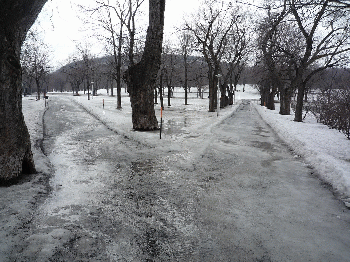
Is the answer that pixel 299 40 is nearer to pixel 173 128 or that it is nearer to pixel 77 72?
pixel 173 128

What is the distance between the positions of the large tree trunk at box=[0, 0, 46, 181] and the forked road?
95cm

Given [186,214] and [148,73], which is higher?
[148,73]

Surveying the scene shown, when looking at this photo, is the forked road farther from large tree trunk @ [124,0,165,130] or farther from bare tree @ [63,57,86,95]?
bare tree @ [63,57,86,95]

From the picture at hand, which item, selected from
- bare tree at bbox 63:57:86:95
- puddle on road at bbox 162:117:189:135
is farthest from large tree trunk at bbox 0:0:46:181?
bare tree at bbox 63:57:86:95

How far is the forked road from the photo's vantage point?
2971 mm

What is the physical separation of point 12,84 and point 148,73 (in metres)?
6.80

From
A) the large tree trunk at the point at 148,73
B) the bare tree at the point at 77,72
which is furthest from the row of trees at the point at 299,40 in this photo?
the bare tree at the point at 77,72

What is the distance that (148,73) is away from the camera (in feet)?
35.9

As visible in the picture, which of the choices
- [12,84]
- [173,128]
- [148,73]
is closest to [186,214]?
[12,84]

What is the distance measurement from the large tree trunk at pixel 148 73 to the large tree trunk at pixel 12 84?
6.08 m

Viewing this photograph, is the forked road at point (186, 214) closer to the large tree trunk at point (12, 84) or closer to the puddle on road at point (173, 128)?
the large tree trunk at point (12, 84)

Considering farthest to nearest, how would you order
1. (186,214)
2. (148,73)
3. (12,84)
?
(148,73) → (12,84) → (186,214)

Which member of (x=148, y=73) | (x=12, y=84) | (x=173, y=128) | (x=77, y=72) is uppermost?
(x=77, y=72)

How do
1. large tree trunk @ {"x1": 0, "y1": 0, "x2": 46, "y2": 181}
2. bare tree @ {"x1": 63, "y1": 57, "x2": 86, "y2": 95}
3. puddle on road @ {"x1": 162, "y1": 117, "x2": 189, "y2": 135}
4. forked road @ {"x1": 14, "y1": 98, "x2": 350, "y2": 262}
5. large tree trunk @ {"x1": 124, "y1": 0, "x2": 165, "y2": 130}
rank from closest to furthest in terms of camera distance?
forked road @ {"x1": 14, "y1": 98, "x2": 350, "y2": 262} → large tree trunk @ {"x1": 0, "y1": 0, "x2": 46, "y2": 181} → large tree trunk @ {"x1": 124, "y1": 0, "x2": 165, "y2": 130} → puddle on road @ {"x1": 162, "y1": 117, "x2": 189, "y2": 135} → bare tree @ {"x1": 63, "y1": 57, "x2": 86, "y2": 95}
